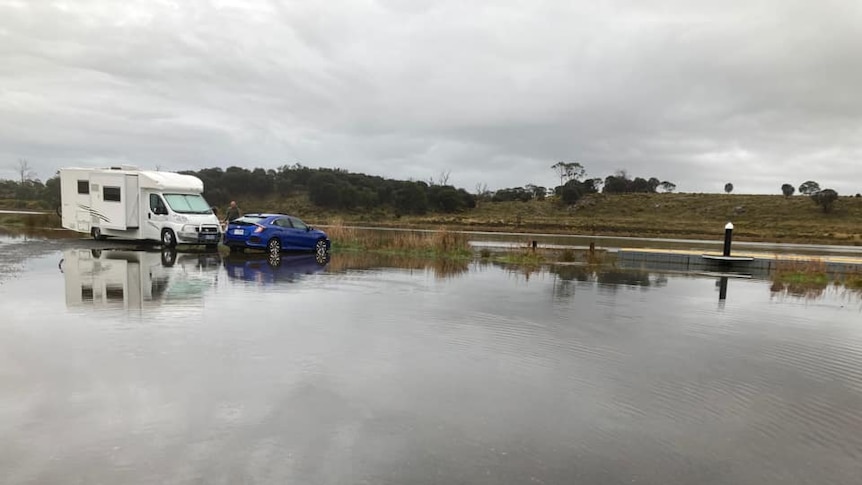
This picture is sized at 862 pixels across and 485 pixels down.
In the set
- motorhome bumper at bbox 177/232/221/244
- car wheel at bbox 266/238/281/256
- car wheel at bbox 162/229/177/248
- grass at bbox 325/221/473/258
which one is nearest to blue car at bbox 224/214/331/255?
car wheel at bbox 266/238/281/256

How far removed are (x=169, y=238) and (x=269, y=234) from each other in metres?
4.47

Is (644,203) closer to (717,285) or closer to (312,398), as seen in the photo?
(717,285)

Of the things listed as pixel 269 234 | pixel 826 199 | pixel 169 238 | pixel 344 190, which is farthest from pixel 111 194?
pixel 826 199

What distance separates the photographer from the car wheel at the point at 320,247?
22.8 m

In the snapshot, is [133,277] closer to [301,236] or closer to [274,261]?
[274,261]

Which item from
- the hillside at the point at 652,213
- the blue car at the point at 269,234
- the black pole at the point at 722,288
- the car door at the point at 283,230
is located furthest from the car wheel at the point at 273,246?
the hillside at the point at 652,213

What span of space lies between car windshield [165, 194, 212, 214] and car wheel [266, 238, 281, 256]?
4.06 m

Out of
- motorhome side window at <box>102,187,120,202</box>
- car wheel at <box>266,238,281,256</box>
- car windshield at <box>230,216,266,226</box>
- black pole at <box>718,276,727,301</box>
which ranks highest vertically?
motorhome side window at <box>102,187,120,202</box>

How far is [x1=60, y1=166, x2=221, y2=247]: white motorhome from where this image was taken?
21.9 m

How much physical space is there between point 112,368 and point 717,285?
1573 centimetres

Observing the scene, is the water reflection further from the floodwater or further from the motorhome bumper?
the floodwater

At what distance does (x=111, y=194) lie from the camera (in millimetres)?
22781

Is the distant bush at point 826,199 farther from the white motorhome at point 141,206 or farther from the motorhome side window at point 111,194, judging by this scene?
the motorhome side window at point 111,194

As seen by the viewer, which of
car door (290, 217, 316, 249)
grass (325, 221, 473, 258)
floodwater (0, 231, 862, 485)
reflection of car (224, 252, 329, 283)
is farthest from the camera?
grass (325, 221, 473, 258)
